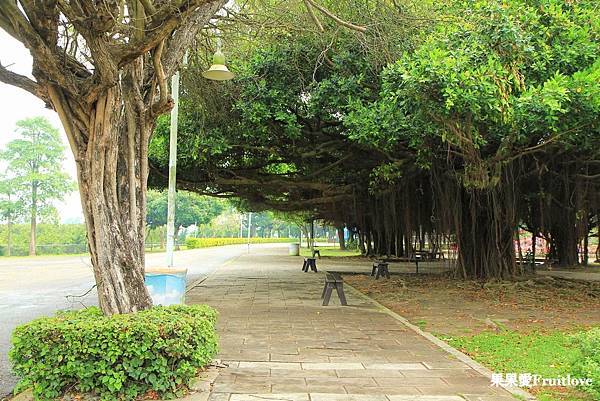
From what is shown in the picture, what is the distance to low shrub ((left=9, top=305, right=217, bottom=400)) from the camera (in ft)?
13.2

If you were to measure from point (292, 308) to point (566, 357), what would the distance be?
4.85 m

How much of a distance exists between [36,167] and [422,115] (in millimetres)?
33729

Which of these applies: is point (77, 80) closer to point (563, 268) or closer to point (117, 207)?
point (117, 207)

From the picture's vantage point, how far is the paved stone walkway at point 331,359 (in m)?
4.34

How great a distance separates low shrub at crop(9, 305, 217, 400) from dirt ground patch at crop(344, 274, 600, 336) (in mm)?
4403

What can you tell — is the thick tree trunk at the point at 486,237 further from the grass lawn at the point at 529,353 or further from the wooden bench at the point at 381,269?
the grass lawn at the point at 529,353

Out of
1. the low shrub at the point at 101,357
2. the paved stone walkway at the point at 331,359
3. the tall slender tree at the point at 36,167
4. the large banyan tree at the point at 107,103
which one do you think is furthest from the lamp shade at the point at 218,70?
the tall slender tree at the point at 36,167

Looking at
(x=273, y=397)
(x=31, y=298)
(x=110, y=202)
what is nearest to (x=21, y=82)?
(x=110, y=202)

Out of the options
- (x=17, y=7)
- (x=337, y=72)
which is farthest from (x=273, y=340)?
(x=337, y=72)

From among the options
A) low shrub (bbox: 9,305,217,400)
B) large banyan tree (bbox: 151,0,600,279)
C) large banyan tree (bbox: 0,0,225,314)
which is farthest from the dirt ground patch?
large banyan tree (bbox: 0,0,225,314)

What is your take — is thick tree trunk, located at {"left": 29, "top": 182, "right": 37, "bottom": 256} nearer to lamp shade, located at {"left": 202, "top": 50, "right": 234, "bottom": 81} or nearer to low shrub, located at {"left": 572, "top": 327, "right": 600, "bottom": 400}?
lamp shade, located at {"left": 202, "top": 50, "right": 234, "bottom": 81}

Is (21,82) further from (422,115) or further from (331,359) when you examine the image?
(422,115)

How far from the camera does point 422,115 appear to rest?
775 centimetres

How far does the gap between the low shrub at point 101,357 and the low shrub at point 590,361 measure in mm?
3258
